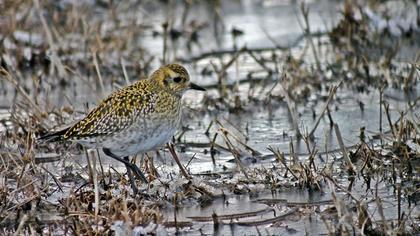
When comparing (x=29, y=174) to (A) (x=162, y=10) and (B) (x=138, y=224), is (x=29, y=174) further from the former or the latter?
(A) (x=162, y=10)

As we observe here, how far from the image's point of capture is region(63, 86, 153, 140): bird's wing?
756 centimetres

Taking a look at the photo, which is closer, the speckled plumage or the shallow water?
the shallow water

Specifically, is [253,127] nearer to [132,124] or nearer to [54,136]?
[132,124]

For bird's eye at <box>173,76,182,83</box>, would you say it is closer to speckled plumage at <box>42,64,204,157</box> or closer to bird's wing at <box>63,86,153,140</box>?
speckled plumage at <box>42,64,204,157</box>

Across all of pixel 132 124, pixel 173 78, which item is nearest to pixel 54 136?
pixel 132 124

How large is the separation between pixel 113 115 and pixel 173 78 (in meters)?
0.67

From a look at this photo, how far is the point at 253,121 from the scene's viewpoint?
10.0 m

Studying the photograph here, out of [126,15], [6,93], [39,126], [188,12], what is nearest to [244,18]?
[188,12]

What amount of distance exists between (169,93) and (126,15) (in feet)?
22.2

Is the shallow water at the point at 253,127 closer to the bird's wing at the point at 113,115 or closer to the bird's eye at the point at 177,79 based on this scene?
the bird's wing at the point at 113,115

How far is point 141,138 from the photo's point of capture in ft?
24.6

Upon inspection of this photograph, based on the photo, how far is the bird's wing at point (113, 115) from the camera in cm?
756

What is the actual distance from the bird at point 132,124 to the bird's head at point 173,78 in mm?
12

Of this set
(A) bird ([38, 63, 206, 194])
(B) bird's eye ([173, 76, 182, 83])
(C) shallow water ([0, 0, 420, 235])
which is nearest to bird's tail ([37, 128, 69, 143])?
(A) bird ([38, 63, 206, 194])
